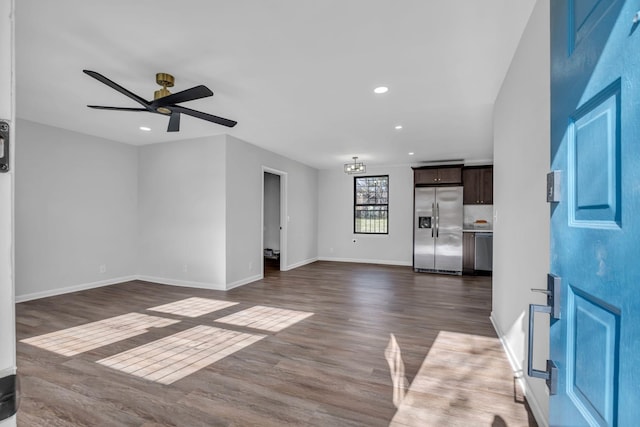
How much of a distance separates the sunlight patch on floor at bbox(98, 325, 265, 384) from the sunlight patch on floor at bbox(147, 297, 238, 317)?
63 cm

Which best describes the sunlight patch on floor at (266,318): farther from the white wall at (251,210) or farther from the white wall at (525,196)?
the white wall at (525,196)

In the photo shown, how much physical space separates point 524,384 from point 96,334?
3873 millimetres

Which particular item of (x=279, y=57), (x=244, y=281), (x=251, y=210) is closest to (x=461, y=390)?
(x=279, y=57)

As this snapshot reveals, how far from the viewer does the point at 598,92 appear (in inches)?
28.8

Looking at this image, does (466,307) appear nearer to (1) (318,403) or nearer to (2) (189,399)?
(1) (318,403)

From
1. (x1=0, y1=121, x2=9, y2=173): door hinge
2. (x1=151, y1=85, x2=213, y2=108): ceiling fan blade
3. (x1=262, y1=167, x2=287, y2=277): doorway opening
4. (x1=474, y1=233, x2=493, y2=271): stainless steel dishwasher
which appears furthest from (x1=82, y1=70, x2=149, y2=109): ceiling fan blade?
(x1=474, y1=233, x2=493, y2=271): stainless steel dishwasher

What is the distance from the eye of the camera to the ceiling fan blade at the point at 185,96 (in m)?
2.53

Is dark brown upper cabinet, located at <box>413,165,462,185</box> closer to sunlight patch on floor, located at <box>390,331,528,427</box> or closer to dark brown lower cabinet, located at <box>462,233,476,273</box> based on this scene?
dark brown lower cabinet, located at <box>462,233,476,273</box>

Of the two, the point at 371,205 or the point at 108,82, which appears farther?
the point at 371,205

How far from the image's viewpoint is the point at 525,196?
2070 mm

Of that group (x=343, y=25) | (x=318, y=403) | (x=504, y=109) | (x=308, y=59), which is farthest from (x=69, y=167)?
(x=504, y=109)

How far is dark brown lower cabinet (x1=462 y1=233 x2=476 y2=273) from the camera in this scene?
21.1 feet

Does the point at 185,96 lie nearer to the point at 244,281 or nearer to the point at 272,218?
the point at 244,281

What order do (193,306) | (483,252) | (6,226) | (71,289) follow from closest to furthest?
(6,226) → (193,306) → (71,289) → (483,252)
